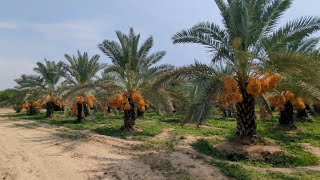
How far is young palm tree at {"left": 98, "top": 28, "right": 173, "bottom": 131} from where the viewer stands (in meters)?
21.3

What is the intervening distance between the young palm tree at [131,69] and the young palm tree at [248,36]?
656 cm

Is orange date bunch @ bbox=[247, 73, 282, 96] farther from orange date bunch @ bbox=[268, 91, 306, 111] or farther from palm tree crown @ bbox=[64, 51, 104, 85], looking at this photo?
palm tree crown @ bbox=[64, 51, 104, 85]

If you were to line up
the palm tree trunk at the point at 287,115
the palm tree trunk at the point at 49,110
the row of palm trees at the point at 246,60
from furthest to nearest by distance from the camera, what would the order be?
the palm tree trunk at the point at 49,110 → the palm tree trunk at the point at 287,115 → the row of palm trees at the point at 246,60

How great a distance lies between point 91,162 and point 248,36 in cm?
719

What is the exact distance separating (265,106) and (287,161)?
20.3 ft

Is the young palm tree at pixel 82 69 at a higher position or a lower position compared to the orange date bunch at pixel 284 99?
higher

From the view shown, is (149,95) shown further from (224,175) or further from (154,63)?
(224,175)

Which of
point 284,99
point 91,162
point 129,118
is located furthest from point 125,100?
point 284,99

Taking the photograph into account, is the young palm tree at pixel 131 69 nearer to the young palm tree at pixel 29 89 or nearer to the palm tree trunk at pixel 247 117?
the palm tree trunk at pixel 247 117

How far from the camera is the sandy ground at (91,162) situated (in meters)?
11.0

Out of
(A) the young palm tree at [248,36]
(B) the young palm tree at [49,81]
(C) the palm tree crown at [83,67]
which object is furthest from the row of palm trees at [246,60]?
(B) the young palm tree at [49,81]

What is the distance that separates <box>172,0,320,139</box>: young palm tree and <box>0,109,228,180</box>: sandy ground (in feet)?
12.1

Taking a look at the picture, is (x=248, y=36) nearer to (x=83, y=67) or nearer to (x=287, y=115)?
(x=287, y=115)

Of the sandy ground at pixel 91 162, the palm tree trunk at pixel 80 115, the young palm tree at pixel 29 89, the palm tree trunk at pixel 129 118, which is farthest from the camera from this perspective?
the young palm tree at pixel 29 89
